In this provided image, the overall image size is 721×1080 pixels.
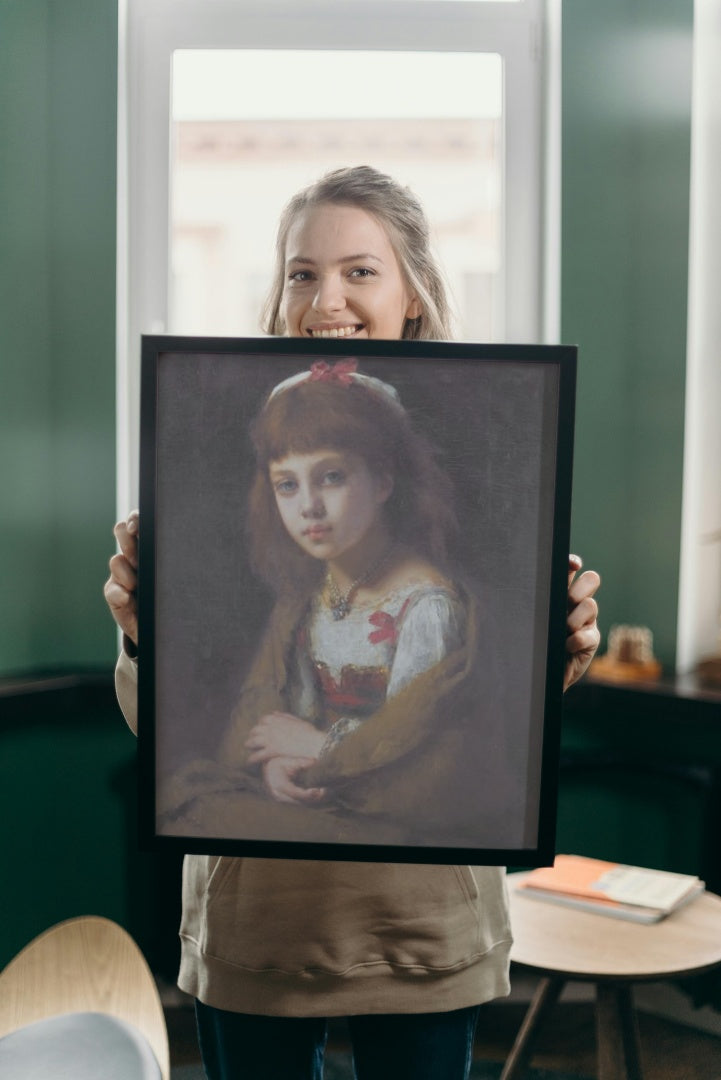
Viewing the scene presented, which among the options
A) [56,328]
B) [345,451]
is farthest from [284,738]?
[56,328]

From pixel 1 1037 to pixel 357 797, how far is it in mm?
342

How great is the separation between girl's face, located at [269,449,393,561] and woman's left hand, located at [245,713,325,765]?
15cm

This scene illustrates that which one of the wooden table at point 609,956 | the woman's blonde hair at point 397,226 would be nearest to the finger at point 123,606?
the woman's blonde hair at point 397,226

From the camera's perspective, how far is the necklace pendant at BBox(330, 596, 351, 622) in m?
0.94

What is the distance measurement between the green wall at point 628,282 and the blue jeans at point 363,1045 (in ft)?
5.44

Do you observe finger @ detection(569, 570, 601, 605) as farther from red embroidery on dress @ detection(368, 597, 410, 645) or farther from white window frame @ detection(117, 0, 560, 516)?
white window frame @ detection(117, 0, 560, 516)

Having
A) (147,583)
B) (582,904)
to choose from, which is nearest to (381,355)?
(147,583)

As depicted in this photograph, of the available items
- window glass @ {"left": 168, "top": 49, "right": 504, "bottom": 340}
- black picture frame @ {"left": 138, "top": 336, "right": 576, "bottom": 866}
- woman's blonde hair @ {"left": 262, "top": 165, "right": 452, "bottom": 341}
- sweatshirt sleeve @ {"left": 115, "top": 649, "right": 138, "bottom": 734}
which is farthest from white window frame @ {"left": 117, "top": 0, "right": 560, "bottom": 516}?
black picture frame @ {"left": 138, "top": 336, "right": 576, "bottom": 866}

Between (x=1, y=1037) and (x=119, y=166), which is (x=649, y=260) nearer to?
(x=119, y=166)

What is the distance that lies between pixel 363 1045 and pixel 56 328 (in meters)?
1.92

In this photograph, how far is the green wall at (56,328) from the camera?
2422 mm

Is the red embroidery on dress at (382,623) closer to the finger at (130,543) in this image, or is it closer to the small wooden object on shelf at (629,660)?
the finger at (130,543)

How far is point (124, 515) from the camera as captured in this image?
102 inches

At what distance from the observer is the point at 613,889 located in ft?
6.25
